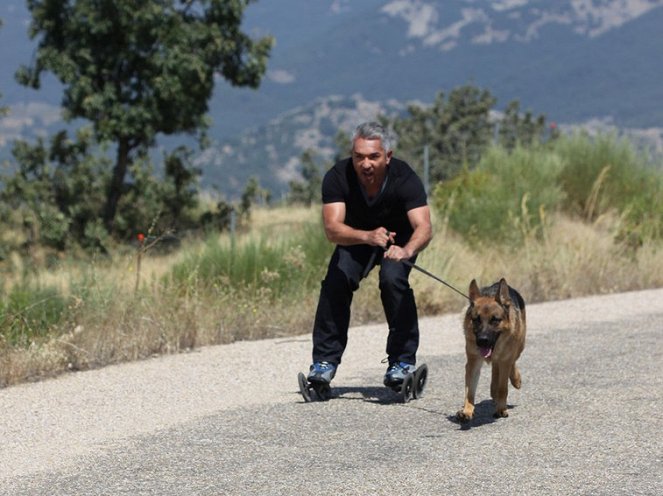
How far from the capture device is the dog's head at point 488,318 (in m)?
6.46

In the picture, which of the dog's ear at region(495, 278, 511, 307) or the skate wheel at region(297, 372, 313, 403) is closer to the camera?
the dog's ear at region(495, 278, 511, 307)

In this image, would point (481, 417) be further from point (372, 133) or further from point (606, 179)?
point (606, 179)

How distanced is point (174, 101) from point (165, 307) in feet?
51.4

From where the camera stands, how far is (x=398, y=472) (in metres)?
5.73

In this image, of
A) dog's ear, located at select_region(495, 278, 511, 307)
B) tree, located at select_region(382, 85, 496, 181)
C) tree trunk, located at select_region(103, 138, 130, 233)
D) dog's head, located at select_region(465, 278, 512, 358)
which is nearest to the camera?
dog's head, located at select_region(465, 278, 512, 358)

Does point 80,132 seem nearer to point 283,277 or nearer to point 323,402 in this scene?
point 283,277

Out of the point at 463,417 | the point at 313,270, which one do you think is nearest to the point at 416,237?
the point at 463,417

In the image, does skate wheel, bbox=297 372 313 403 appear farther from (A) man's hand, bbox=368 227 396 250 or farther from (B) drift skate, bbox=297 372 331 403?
(A) man's hand, bbox=368 227 396 250

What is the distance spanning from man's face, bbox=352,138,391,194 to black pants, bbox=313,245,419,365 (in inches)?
18.9

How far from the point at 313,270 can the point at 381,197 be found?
5.25m

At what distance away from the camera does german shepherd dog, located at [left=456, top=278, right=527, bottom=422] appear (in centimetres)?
650

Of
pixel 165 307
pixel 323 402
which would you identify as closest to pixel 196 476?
pixel 323 402

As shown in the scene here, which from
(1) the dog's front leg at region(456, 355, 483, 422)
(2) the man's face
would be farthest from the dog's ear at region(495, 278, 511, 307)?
(2) the man's face

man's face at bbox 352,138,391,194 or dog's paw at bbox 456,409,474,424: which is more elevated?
man's face at bbox 352,138,391,194
